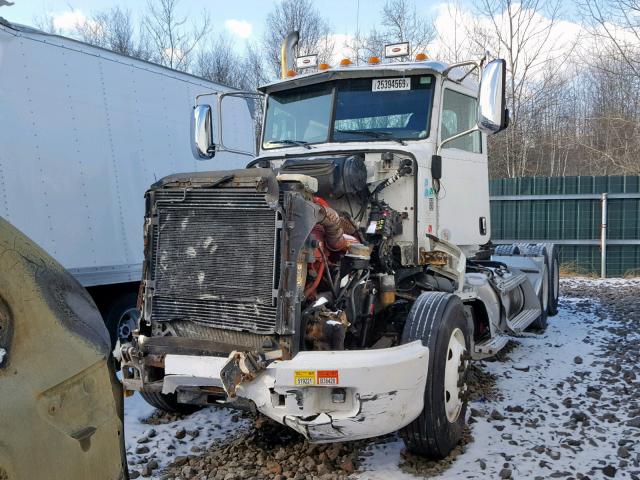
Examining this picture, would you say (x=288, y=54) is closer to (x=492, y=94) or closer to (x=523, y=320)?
(x=492, y=94)

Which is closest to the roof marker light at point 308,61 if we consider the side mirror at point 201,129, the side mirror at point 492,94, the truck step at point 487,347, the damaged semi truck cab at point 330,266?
the damaged semi truck cab at point 330,266

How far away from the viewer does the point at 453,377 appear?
13.7 feet

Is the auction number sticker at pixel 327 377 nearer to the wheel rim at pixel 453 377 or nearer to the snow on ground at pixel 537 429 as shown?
the snow on ground at pixel 537 429

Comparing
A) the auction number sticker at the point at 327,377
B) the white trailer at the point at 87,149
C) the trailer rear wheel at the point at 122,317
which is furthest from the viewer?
the trailer rear wheel at the point at 122,317

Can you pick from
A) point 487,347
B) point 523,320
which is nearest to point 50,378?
point 487,347

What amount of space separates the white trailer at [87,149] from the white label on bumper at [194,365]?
99.2 inches

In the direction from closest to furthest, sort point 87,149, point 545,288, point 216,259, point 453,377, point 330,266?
point 216,259
point 330,266
point 453,377
point 87,149
point 545,288

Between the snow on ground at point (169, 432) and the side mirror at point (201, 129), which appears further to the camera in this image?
the side mirror at point (201, 129)

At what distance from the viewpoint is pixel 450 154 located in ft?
17.5

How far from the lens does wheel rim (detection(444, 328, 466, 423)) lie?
13.4 ft

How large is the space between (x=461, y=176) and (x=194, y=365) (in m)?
3.21

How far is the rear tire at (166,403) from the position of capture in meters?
4.49

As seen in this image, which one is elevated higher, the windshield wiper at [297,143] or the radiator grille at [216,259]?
the windshield wiper at [297,143]

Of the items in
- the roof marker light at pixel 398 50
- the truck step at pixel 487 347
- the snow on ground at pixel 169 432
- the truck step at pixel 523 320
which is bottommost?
the snow on ground at pixel 169 432
